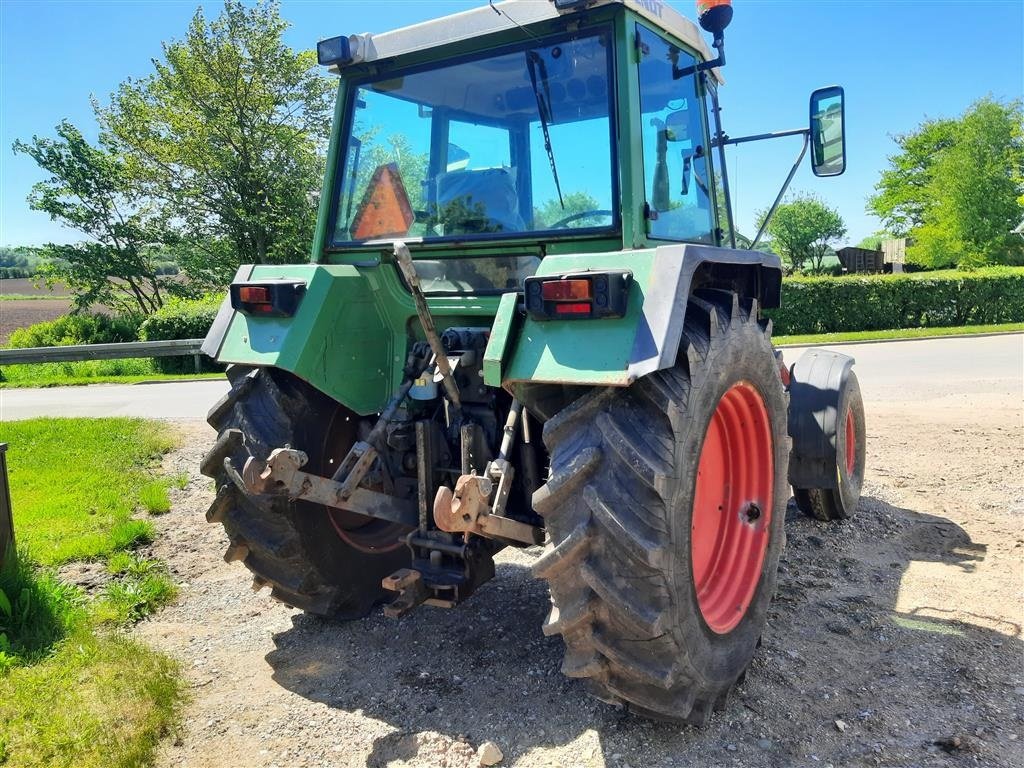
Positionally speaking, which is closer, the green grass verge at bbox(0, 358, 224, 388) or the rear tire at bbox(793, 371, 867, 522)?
the rear tire at bbox(793, 371, 867, 522)

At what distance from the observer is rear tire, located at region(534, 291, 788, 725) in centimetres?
233

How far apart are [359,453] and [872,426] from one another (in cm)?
612

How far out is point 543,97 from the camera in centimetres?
311

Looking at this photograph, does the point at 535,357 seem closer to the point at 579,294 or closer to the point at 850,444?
the point at 579,294

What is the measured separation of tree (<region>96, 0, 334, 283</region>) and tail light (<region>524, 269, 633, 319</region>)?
2141 centimetres

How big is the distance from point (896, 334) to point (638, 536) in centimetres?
1834

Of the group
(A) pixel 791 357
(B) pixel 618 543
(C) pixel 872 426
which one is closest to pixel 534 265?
(B) pixel 618 543

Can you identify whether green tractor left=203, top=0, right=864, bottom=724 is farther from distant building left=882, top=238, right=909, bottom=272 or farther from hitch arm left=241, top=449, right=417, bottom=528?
distant building left=882, top=238, right=909, bottom=272

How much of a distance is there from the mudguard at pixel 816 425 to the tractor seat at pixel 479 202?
248 centimetres

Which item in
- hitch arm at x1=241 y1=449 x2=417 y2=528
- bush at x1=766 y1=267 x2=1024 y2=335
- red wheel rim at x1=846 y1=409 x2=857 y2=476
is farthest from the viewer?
bush at x1=766 y1=267 x2=1024 y2=335

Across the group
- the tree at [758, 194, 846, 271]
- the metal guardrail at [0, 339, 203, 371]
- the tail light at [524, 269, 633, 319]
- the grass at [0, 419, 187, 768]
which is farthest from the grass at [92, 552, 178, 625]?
the tree at [758, 194, 846, 271]

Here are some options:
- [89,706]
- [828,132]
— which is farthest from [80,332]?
[828,132]

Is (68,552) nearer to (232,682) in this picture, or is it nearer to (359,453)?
(232,682)

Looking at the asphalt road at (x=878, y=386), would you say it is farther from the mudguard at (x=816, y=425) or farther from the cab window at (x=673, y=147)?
the cab window at (x=673, y=147)
